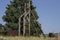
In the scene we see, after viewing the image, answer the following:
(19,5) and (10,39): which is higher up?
(19,5)

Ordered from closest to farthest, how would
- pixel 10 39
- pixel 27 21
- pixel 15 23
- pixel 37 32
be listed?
1. pixel 10 39
2. pixel 27 21
3. pixel 37 32
4. pixel 15 23

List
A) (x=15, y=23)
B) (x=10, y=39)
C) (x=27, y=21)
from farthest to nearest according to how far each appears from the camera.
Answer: (x=15, y=23) < (x=27, y=21) < (x=10, y=39)

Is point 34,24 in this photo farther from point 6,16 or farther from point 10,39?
point 10,39

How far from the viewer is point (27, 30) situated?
28.7 m

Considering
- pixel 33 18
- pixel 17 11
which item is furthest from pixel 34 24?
pixel 17 11

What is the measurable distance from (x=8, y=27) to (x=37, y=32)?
5158mm

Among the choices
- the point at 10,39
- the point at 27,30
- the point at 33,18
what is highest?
the point at 33,18

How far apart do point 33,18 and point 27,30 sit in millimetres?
5509

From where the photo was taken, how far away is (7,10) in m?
35.2

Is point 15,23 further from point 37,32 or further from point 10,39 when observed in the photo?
point 10,39

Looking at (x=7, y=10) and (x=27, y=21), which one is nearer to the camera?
(x=27, y=21)

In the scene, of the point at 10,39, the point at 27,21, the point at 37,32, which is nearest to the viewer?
the point at 10,39

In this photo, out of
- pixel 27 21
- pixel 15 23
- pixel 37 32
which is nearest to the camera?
pixel 27 21

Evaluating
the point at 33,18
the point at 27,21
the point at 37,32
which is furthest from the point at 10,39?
the point at 33,18
